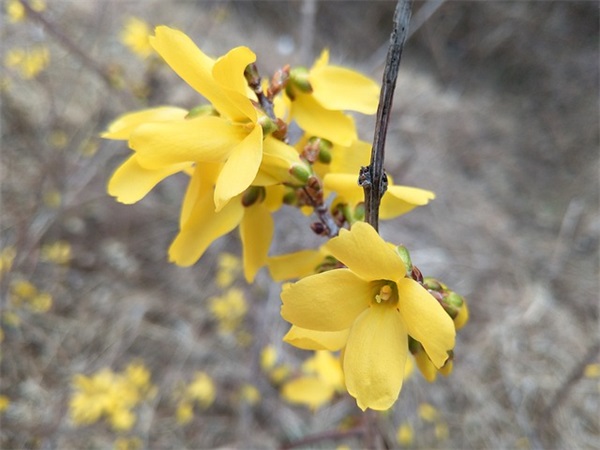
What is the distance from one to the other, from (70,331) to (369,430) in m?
2.61

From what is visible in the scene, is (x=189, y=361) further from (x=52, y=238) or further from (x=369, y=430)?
(x=369, y=430)

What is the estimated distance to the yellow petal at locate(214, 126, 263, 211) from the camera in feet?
1.87

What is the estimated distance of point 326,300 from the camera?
606 mm

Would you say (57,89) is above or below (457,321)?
below

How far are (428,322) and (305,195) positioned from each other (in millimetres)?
280

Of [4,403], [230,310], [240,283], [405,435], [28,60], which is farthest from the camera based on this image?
[28,60]

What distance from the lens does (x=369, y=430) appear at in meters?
1.01

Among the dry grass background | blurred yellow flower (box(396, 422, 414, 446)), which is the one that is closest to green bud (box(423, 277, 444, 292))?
the dry grass background

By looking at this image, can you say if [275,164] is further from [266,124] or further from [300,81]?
[300,81]

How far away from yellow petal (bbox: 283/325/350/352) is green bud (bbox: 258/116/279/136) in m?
0.29

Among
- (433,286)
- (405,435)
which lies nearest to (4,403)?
(405,435)

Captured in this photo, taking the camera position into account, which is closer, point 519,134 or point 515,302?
point 515,302

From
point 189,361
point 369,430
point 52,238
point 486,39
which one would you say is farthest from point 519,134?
point 369,430

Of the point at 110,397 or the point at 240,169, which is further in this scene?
the point at 110,397
